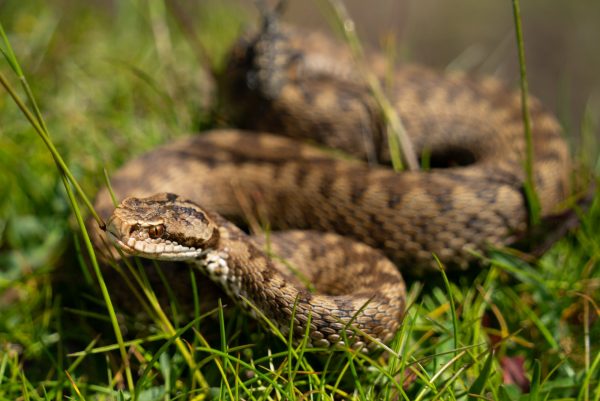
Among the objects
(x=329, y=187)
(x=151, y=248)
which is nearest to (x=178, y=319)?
(x=151, y=248)

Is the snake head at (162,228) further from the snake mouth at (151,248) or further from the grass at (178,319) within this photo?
the grass at (178,319)

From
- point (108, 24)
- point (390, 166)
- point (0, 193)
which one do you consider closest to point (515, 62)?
point (390, 166)

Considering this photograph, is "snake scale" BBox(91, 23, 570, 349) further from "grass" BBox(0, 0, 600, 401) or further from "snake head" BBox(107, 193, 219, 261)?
"grass" BBox(0, 0, 600, 401)

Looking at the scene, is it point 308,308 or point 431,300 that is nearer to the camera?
point 308,308

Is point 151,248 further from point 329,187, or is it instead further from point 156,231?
point 329,187

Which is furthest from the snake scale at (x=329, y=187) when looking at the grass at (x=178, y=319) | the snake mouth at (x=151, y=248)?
the grass at (x=178, y=319)

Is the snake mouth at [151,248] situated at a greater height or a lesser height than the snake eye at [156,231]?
lesser

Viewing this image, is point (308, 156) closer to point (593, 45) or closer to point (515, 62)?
point (515, 62)
